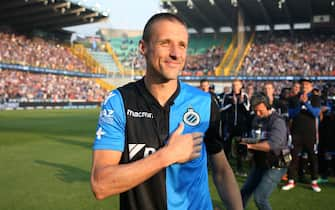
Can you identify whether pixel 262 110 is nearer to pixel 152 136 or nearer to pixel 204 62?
pixel 152 136

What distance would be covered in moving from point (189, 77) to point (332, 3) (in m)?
19.4

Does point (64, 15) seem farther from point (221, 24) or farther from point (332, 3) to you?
point (332, 3)

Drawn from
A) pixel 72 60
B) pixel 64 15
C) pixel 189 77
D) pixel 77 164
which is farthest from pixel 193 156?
pixel 72 60

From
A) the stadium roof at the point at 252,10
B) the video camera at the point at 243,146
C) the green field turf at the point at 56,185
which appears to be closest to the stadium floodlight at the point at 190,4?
the stadium roof at the point at 252,10

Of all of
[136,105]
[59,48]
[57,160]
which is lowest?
[57,160]

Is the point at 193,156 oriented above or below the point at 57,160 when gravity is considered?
above

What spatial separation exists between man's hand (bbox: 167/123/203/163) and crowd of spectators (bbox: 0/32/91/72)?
43.9 m

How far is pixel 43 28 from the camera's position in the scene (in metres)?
55.0

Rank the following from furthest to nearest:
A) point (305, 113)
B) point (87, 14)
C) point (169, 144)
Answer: point (87, 14)
point (305, 113)
point (169, 144)

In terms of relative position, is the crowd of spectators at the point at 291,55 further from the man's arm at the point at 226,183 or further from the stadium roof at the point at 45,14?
the man's arm at the point at 226,183

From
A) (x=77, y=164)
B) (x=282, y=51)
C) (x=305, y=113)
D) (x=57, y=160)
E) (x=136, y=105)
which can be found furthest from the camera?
(x=282, y=51)

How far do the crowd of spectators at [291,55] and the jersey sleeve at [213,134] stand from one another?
40.8 metres

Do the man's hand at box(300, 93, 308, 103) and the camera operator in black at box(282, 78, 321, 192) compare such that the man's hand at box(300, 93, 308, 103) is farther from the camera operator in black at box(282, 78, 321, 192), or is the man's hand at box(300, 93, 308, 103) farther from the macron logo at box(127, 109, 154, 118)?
the macron logo at box(127, 109, 154, 118)

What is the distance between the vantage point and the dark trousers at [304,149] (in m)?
7.61
